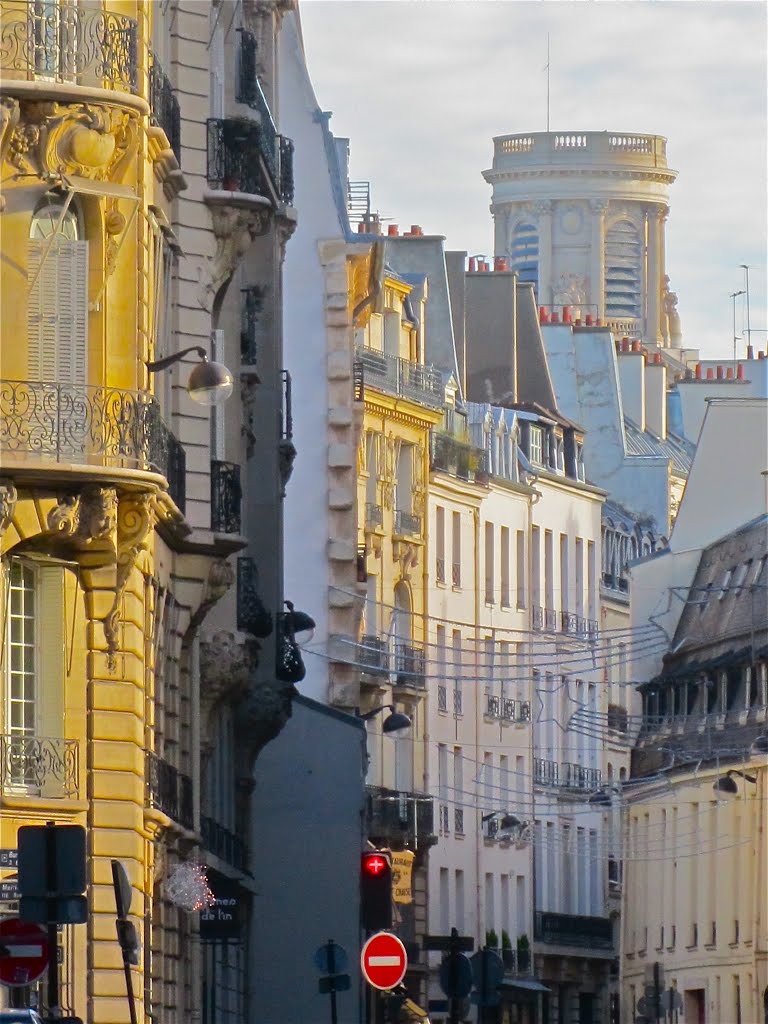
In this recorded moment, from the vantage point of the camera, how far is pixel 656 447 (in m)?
115

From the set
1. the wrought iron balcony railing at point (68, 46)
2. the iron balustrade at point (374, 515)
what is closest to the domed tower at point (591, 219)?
the iron balustrade at point (374, 515)

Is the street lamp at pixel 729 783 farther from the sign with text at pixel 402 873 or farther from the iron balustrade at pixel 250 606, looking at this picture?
the iron balustrade at pixel 250 606

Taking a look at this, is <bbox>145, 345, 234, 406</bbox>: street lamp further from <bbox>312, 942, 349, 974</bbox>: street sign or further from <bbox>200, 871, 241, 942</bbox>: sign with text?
<bbox>312, 942, 349, 974</bbox>: street sign

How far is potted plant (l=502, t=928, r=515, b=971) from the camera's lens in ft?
298

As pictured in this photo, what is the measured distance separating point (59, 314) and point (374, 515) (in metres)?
47.0

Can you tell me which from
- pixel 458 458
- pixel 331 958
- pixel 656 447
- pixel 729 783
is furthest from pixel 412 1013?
pixel 656 447

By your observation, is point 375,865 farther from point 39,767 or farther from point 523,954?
point 523,954

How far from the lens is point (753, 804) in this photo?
285ft

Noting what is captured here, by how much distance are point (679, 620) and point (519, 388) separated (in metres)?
6.93

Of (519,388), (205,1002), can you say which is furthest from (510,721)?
(205,1002)

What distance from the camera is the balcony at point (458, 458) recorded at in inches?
3366

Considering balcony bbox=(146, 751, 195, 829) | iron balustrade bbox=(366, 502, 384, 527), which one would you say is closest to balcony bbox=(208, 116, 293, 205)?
balcony bbox=(146, 751, 195, 829)

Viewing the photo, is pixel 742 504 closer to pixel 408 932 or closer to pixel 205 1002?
pixel 408 932

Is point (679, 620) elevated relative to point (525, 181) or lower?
lower
